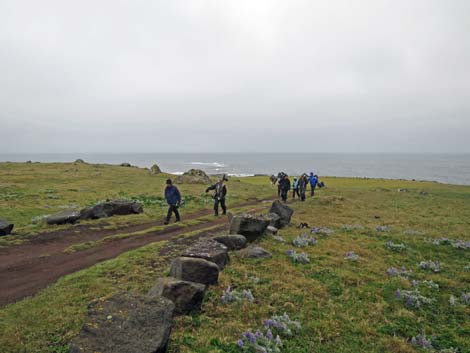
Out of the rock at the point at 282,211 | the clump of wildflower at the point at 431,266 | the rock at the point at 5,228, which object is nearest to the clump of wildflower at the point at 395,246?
the clump of wildflower at the point at 431,266

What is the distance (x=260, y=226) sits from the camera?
661 inches

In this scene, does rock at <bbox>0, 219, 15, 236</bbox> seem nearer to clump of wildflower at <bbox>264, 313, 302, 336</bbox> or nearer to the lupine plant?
the lupine plant

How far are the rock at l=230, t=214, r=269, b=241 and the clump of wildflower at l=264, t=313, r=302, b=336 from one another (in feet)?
25.3

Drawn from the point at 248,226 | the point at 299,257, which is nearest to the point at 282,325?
the point at 299,257

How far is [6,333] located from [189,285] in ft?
16.9

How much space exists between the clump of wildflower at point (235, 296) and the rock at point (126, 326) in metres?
2.51

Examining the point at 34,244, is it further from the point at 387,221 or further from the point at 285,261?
the point at 387,221

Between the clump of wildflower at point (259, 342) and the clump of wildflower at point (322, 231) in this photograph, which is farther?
the clump of wildflower at point (322, 231)

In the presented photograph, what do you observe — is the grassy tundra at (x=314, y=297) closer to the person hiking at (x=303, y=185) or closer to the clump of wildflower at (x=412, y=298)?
the clump of wildflower at (x=412, y=298)

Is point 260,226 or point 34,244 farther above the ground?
point 260,226

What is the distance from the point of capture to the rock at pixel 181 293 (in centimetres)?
877

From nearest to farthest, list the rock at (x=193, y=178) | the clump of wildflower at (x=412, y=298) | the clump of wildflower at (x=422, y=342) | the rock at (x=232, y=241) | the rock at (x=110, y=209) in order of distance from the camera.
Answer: the clump of wildflower at (x=422, y=342)
the clump of wildflower at (x=412, y=298)
the rock at (x=232, y=241)
the rock at (x=110, y=209)
the rock at (x=193, y=178)

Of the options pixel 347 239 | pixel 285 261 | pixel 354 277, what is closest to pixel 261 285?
pixel 285 261

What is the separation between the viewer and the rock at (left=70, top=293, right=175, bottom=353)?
639cm
